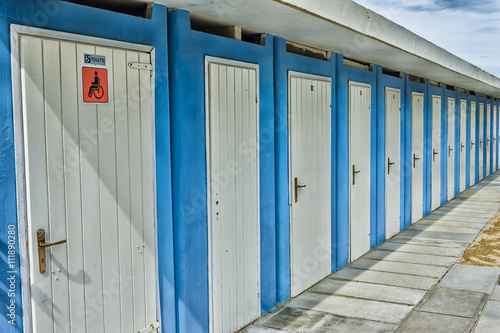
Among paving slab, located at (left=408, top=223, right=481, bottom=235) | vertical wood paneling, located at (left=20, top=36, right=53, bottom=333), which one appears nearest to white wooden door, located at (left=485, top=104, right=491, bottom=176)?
paving slab, located at (left=408, top=223, right=481, bottom=235)

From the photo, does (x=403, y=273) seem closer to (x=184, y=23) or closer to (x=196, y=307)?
(x=196, y=307)

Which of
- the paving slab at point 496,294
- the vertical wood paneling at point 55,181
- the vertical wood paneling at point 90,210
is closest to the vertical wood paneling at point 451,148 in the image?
the paving slab at point 496,294

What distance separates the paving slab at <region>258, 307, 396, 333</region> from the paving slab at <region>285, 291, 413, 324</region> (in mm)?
136

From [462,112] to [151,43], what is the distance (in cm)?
1319

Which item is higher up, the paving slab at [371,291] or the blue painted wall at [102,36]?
the blue painted wall at [102,36]

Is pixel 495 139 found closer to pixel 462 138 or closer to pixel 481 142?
pixel 481 142

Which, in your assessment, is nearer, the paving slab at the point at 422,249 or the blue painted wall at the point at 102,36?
the blue painted wall at the point at 102,36

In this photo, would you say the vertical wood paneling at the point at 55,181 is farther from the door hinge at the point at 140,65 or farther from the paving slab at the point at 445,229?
the paving slab at the point at 445,229

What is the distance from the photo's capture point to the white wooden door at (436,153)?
12.5 metres

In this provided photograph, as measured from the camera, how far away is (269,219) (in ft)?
19.0

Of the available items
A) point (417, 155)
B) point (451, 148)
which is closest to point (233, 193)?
point (417, 155)

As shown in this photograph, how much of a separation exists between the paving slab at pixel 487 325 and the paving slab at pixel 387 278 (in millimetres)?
1175

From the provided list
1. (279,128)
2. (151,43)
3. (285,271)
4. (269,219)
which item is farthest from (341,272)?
(151,43)

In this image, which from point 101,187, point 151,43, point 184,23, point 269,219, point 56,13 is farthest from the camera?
point 269,219
